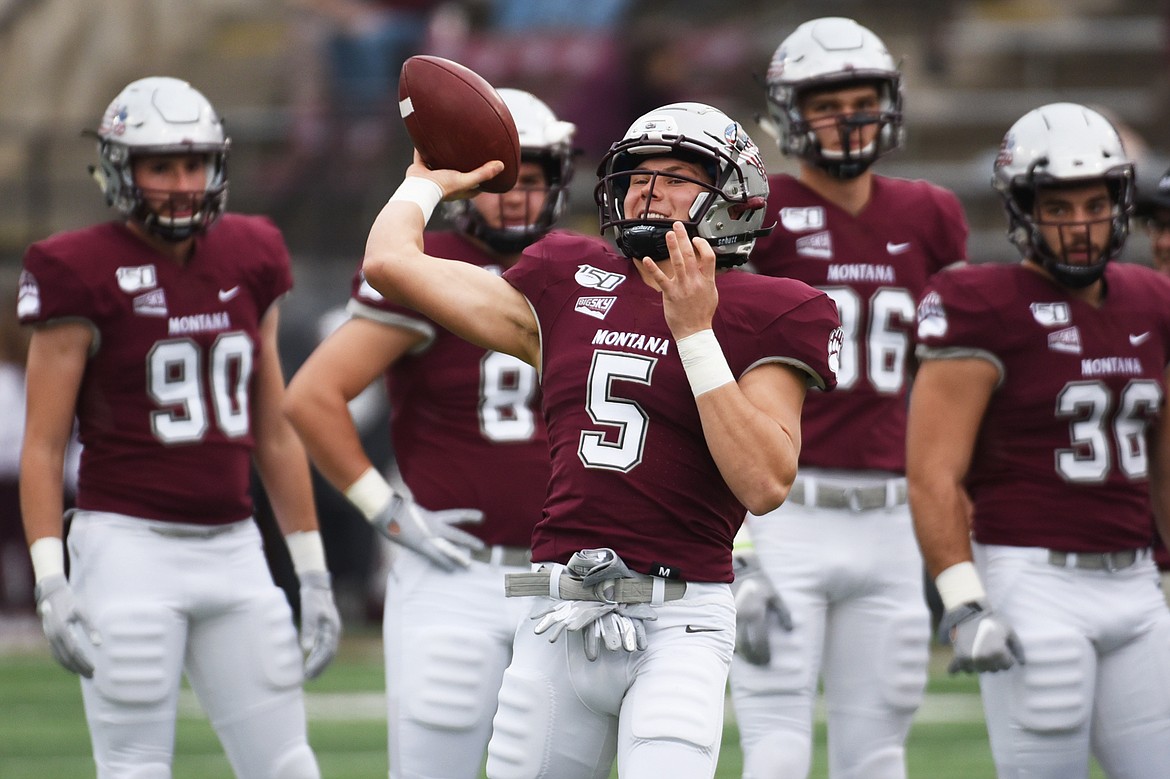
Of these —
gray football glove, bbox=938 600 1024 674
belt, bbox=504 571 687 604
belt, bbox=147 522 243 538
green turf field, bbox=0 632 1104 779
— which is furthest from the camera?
green turf field, bbox=0 632 1104 779

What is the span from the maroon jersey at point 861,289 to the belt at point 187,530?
1.50 meters

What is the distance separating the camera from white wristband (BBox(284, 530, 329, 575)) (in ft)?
16.0

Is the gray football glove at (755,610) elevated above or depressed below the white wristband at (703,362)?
below

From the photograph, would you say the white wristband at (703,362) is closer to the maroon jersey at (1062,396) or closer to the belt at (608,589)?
the belt at (608,589)

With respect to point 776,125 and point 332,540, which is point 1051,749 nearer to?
point 776,125

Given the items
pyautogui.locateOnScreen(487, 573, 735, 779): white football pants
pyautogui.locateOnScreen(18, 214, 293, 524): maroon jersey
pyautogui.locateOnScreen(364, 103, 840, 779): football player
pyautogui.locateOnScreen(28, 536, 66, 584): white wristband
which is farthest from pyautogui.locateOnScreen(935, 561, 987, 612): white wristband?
pyautogui.locateOnScreen(28, 536, 66, 584): white wristband

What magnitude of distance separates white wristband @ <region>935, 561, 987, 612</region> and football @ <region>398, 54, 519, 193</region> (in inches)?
56.8

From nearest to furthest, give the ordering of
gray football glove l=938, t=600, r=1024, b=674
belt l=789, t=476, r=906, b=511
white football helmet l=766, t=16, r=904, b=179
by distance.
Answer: gray football glove l=938, t=600, r=1024, b=674, belt l=789, t=476, r=906, b=511, white football helmet l=766, t=16, r=904, b=179

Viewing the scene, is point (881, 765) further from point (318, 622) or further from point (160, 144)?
point (160, 144)

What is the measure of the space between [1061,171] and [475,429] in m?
1.55

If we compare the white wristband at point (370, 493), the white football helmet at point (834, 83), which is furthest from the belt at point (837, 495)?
the white wristband at point (370, 493)

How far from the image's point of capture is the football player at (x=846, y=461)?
4648mm

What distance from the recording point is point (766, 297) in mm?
3602

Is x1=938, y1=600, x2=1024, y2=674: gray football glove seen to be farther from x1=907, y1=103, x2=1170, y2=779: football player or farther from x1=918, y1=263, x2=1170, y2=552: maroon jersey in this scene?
x1=918, y1=263, x2=1170, y2=552: maroon jersey
